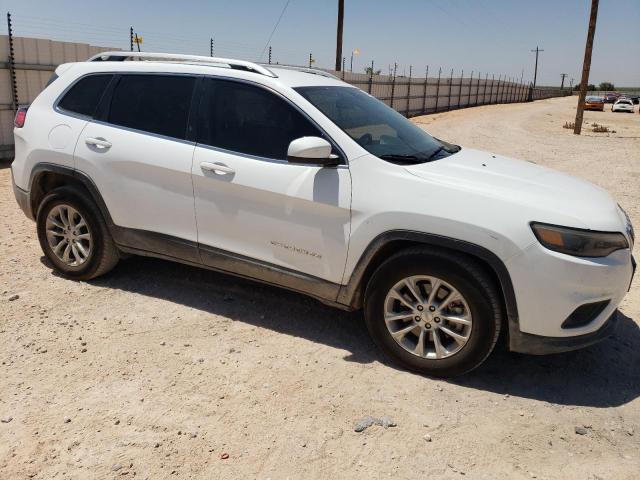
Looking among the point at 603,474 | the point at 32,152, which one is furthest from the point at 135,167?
the point at 603,474

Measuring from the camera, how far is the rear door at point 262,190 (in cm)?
347

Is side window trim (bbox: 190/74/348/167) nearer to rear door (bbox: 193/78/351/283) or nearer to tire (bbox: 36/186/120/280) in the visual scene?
rear door (bbox: 193/78/351/283)

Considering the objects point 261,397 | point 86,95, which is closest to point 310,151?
point 261,397

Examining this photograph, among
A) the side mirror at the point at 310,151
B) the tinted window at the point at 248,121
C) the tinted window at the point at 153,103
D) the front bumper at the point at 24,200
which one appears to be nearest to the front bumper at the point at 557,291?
the side mirror at the point at 310,151

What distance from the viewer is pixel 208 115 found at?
3914 millimetres

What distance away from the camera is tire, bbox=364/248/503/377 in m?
3.14

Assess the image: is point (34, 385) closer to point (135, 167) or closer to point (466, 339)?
point (135, 167)

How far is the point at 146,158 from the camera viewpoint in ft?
13.2

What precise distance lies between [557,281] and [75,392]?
108 inches

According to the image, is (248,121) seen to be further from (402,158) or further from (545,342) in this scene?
(545,342)

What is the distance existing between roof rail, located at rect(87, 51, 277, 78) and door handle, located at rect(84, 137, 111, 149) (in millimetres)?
758

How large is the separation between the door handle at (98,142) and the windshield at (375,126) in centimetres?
156

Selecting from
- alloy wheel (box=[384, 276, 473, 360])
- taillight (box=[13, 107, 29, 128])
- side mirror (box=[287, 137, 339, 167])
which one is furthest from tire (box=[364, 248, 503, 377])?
taillight (box=[13, 107, 29, 128])

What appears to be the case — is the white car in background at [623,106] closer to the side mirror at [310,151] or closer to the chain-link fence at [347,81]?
the chain-link fence at [347,81]
